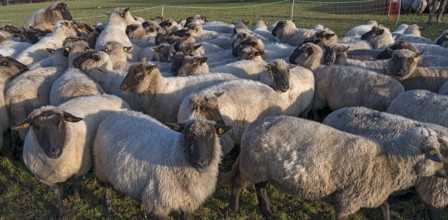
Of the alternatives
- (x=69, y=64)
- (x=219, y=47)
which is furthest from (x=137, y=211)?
(x=219, y=47)

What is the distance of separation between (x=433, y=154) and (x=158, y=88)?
3.65 metres

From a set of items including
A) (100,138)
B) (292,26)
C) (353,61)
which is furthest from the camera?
(292,26)

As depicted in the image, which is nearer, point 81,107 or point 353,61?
point 81,107

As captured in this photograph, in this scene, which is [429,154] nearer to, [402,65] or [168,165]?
[168,165]

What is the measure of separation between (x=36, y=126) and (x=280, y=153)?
2426mm

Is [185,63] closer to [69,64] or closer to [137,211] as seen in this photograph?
[69,64]

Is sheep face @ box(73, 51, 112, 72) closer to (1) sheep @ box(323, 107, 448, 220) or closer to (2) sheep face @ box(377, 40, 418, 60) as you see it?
(1) sheep @ box(323, 107, 448, 220)

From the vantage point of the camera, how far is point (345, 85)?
613cm

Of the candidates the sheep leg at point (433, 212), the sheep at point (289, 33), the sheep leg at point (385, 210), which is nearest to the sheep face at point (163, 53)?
the sheep at point (289, 33)

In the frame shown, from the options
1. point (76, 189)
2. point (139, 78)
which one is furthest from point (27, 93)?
point (76, 189)

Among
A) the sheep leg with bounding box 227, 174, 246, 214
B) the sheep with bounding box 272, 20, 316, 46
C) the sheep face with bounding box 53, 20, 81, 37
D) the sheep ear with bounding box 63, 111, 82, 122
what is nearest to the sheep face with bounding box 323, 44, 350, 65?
the sheep with bounding box 272, 20, 316, 46

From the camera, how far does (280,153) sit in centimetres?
388

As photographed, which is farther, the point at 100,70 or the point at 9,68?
the point at 100,70

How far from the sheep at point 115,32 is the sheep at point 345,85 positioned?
3.66 m
